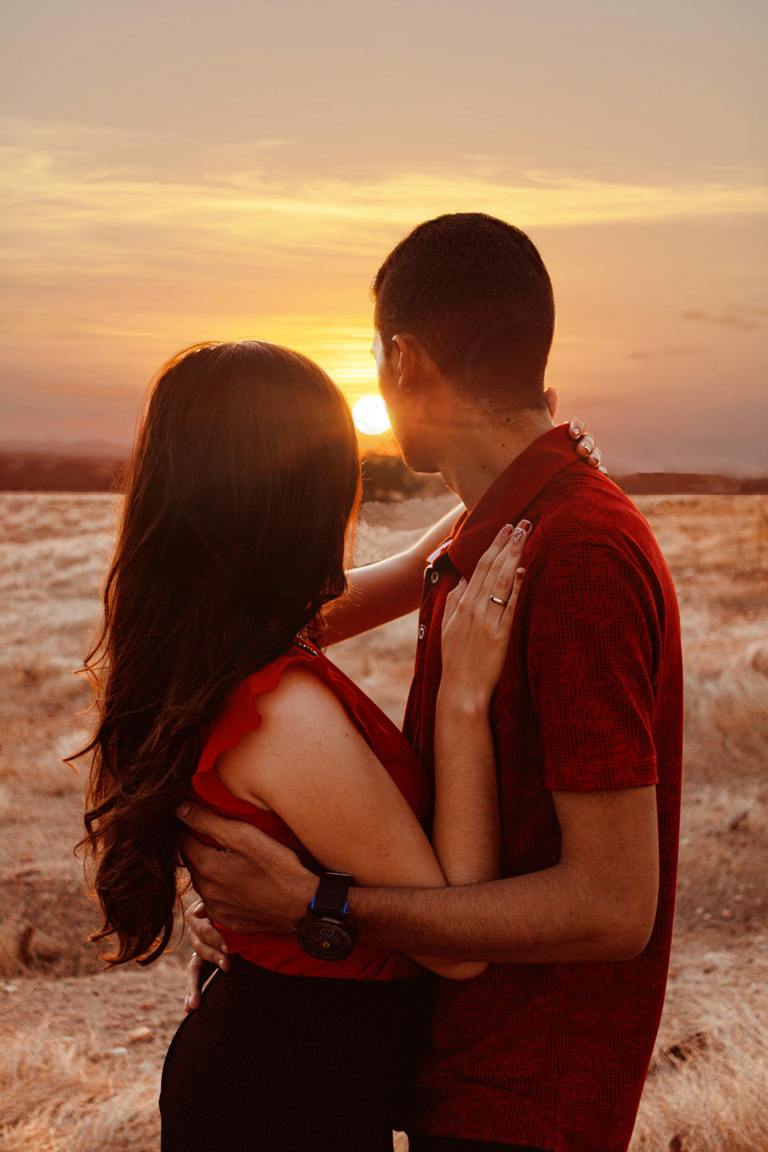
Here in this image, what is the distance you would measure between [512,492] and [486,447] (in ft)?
0.55

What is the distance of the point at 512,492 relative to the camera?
5.82 ft

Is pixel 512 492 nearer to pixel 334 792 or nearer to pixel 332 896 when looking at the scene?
pixel 334 792

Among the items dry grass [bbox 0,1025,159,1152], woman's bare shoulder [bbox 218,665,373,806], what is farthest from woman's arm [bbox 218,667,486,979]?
dry grass [bbox 0,1025,159,1152]

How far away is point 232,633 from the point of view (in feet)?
5.75

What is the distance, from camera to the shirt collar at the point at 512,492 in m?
1.75

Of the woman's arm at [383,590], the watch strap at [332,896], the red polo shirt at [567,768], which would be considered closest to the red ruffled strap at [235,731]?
the watch strap at [332,896]

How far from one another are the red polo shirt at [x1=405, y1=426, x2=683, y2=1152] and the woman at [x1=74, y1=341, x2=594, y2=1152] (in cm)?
6

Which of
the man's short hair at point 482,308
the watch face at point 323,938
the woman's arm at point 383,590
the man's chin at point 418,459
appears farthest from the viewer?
the woman's arm at point 383,590

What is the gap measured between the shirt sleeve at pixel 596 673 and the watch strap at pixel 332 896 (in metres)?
0.37

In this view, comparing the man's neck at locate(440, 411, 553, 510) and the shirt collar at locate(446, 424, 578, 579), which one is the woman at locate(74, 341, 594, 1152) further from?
the man's neck at locate(440, 411, 553, 510)

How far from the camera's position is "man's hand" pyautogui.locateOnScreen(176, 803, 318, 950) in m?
1.67

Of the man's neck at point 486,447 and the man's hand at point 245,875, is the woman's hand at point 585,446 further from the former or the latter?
the man's hand at point 245,875

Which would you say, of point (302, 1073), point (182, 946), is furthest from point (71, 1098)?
point (302, 1073)

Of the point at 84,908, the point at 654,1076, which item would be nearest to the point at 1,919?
the point at 84,908
